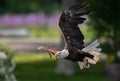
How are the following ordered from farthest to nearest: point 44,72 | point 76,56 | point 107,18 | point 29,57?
point 29,57 → point 44,72 → point 107,18 → point 76,56

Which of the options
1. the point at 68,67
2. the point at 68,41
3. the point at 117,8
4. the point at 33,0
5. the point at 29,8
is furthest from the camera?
the point at 29,8

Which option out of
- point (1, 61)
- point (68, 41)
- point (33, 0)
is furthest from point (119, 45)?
point (33, 0)

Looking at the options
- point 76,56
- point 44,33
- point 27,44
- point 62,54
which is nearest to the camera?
point 62,54

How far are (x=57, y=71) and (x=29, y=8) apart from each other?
20.1 metres

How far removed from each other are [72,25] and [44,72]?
47.5 feet

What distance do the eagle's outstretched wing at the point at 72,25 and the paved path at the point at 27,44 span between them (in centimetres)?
2183

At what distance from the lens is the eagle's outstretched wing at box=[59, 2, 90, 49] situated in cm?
639

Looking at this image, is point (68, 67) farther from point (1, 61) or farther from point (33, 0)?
point (33, 0)

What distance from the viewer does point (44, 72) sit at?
21.0 metres

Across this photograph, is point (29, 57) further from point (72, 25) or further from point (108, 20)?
point (72, 25)

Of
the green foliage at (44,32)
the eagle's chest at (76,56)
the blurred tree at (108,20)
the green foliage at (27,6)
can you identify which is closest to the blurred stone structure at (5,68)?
the eagle's chest at (76,56)

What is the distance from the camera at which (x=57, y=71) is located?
2078 centimetres

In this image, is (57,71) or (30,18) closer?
(57,71)

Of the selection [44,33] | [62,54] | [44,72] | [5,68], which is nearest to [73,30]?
[62,54]
